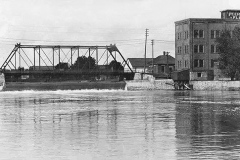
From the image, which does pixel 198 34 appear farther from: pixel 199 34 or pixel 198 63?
pixel 198 63

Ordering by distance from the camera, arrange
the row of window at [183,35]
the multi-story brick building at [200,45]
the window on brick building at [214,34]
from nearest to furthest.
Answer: the multi-story brick building at [200,45] < the window on brick building at [214,34] < the row of window at [183,35]

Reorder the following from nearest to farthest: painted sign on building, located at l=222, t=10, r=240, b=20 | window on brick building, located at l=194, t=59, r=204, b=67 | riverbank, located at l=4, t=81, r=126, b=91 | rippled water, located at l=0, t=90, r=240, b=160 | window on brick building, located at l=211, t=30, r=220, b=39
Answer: rippled water, located at l=0, t=90, r=240, b=160 → window on brick building, located at l=194, t=59, r=204, b=67 → window on brick building, located at l=211, t=30, r=220, b=39 → riverbank, located at l=4, t=81, r=126, b=91 → painted sign on building, located at l=222, t=10, r=240, b=20

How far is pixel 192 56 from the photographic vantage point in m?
131

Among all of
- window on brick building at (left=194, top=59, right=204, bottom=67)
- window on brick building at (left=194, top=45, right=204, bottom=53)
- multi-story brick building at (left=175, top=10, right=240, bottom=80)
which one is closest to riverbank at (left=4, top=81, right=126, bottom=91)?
multi-story brick building at (left=175, top=10, right=240, bottom=80)

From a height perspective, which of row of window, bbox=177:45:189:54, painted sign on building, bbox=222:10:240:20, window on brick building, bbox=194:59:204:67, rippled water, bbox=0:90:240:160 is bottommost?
rippled water, bbox=0:90:240:160

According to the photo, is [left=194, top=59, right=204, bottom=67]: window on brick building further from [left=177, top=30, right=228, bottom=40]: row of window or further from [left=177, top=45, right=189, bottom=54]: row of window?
[left=177, top=30, right=228, bottom=40]: row of window

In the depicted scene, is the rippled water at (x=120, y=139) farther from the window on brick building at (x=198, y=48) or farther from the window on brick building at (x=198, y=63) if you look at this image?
the window on brick building at (x=198, y=48)

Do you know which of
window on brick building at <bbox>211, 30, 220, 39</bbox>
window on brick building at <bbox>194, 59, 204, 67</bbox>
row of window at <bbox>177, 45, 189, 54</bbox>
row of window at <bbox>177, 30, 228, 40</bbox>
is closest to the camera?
window on brick building at <bbox>194, 59, 204, 67</bbox>

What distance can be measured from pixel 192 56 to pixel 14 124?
10058cm

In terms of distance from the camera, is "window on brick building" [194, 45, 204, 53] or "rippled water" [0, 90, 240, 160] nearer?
"rippled water" [0, 90, 240, 160]

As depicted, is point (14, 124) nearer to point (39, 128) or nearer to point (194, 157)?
point (39, 128)

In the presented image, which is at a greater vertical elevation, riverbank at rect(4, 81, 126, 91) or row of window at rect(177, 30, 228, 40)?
row of window at rect(177, 30, 228, 40)

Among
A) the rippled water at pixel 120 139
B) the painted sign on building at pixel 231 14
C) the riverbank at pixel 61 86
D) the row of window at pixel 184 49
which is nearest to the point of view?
the rippled water at pixel 120 139

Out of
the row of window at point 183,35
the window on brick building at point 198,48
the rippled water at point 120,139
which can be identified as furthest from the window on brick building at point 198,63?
the rippled water at point 120,139
